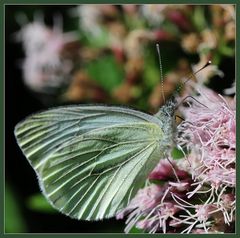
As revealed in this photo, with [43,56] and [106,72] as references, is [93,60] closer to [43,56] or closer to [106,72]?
[106,72]

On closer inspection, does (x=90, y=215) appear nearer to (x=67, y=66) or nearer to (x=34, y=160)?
(x=34, y=160)

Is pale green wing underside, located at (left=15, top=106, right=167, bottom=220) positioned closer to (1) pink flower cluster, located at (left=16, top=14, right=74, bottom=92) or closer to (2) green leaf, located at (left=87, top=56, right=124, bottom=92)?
(2) green leaf, located at (left=87, top=56, right=124, bottom=92)

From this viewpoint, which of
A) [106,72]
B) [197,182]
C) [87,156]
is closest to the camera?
[197,182]

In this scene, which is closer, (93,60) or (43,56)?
(93,60)

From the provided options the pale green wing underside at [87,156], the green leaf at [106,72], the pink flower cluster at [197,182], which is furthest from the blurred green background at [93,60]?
the pale green wing underside at [87,156]

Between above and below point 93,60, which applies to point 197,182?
below

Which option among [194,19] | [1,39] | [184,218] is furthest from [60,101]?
[184,218]

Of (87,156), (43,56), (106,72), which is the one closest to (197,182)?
(87,156)
